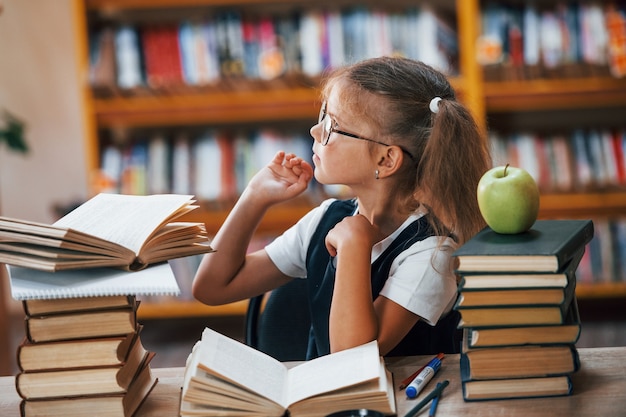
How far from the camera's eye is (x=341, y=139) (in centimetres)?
160

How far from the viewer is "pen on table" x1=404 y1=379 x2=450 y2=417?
46.2 inches

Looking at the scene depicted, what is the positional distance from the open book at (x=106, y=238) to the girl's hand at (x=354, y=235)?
8.8 inches

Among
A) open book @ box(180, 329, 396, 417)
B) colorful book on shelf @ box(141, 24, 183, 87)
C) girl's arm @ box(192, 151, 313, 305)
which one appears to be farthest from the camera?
colorful book on shelf @ box(141, 24, 183, 87)

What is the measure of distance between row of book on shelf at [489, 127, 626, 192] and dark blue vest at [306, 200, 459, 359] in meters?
1.96

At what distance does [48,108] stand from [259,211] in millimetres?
2477

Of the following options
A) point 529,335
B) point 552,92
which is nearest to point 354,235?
point 529,335

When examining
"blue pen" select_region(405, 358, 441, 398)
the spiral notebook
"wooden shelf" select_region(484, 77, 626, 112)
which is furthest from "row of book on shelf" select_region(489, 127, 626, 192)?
the spiral notebook

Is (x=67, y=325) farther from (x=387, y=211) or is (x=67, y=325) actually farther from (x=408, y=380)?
(x=387, y=211)

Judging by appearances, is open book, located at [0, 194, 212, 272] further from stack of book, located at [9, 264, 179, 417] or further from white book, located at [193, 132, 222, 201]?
white book, located at [193, 132, 222, 201]

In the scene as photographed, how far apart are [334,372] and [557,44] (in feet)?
8.63

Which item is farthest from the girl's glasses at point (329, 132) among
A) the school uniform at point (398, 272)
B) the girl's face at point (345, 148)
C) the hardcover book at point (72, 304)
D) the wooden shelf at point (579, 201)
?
the wooden shelf at point (579, 201)

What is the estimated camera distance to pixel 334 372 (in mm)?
1215

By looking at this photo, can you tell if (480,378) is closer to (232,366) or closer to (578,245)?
(578,245)

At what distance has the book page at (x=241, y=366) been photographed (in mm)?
1169
